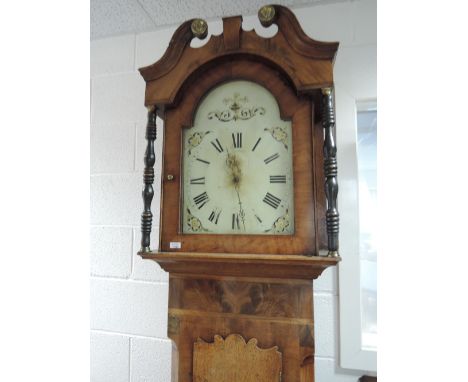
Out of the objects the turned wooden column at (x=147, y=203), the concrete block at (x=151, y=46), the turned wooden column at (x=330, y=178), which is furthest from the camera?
the concrete block at (x=151, y=46)

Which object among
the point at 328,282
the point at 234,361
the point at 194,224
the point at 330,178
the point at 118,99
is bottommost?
the point at 234,361

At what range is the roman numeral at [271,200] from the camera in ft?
2.53

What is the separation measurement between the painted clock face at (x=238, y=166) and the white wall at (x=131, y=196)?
0.34m

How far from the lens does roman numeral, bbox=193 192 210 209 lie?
2.67 ft

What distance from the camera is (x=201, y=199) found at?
0.82m

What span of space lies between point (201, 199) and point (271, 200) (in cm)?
18

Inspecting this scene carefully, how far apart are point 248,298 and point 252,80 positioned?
1.83 ft

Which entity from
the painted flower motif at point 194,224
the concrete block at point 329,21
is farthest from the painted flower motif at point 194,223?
the concrete block at point 329,21

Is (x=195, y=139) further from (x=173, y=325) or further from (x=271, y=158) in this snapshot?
(x=173, y=325)

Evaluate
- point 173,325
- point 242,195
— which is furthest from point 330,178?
point 173,325

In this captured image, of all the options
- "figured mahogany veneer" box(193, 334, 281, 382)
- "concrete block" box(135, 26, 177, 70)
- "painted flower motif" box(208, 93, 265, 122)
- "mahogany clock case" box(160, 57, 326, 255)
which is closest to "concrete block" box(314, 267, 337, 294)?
"mahogany clock case" box(160, 57, 326, 255)

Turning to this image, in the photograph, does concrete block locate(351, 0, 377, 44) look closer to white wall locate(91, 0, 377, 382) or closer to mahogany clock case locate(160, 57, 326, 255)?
white wall locate(91, 0, 377, 382)

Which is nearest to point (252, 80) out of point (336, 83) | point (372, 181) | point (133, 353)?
point (336, 83)

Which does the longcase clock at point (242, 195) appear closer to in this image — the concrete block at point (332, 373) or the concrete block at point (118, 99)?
the concrete block at point (332, 373)
